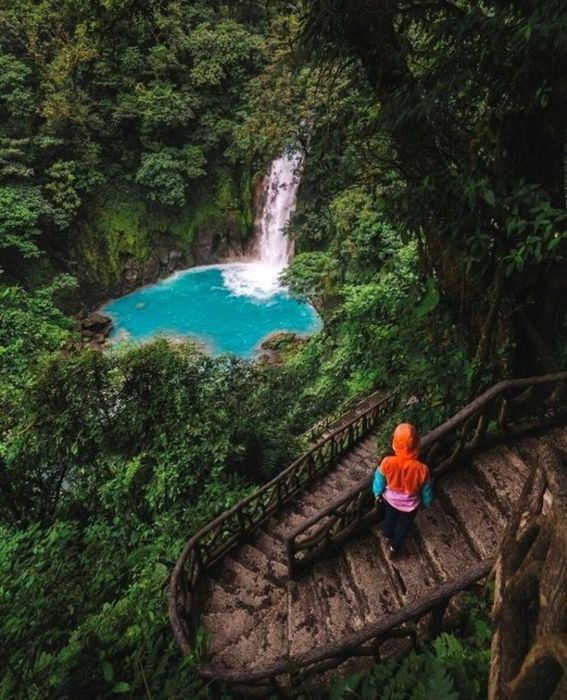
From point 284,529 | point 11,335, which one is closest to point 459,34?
point 284,529

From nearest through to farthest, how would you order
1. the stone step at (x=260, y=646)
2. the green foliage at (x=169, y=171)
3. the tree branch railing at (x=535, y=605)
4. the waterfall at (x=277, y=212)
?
the tree branch railing at (x=535, y=605)
the stone step at (x=260, y=646)
the green foliage at (x=169, y=171)
the waterfall at (x=277, y=212)

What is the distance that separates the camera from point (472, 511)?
4.14 m

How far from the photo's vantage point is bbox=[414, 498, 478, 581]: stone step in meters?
3.82

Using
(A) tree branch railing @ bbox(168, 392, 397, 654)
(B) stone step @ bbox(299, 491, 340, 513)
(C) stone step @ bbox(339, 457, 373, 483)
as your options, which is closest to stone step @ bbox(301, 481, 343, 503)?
(B) stone step @ bbox(299, 491, 340, 513)

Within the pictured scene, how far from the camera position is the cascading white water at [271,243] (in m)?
24.2

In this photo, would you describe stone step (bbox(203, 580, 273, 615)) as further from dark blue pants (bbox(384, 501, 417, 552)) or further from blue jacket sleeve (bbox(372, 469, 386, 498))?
blue jacket sleeve (bbox(372, 469, 386, 498))

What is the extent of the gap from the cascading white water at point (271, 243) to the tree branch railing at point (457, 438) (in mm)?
19522

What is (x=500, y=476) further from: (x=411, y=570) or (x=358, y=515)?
(x=358, y=515)

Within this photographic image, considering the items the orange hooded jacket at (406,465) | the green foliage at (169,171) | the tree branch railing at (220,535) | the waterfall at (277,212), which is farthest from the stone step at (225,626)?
the green foliage at (169,171)

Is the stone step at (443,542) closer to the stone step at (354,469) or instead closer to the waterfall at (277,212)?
the stone step at (354,469)

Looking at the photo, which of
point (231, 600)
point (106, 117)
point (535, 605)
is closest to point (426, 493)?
point (535, 605)

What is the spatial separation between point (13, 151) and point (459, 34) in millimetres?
20257

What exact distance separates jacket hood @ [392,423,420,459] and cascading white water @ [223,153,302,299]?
20.3 meters

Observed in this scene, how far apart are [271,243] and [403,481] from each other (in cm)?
2311
